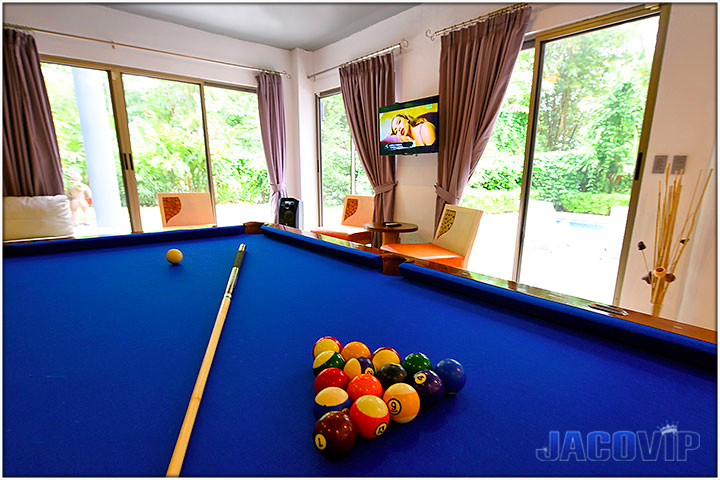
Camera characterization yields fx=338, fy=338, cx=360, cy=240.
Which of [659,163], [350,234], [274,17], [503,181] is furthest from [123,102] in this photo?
[659,163]

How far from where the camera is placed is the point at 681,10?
1.96m

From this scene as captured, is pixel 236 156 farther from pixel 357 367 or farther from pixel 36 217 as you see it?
pixel 357 367

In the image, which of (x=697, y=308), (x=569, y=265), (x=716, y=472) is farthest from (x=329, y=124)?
(x=716, y=472)

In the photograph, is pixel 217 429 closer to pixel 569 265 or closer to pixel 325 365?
pixel 325 365

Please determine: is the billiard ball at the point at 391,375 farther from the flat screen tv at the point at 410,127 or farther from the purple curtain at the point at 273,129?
the purple curtain at the point at 273,129

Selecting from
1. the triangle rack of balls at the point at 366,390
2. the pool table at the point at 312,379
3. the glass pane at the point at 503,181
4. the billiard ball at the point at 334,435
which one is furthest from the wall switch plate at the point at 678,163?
the billiard ball at the point at 334,435

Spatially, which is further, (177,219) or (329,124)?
(329,124)

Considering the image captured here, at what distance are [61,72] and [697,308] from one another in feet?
18.8

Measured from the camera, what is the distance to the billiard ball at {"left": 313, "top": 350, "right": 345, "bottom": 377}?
0.68 metres

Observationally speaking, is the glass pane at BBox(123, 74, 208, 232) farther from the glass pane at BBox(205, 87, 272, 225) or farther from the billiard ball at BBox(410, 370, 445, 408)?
the billiard ball at BBox(410, 370, 445, 408)

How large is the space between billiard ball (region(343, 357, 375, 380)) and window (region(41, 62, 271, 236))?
4.20 m

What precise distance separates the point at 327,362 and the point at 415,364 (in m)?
0.18

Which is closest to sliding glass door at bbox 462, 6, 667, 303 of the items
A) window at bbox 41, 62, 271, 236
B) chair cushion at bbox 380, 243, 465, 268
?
chair cushion at bbox 380, 243, 465, 268

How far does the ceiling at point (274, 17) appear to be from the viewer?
337cm
